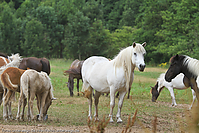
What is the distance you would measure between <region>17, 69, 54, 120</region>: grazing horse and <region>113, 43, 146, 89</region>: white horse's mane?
1952 mm

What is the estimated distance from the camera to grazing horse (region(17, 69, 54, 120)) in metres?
5.65

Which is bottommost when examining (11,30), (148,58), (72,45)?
(148,58)

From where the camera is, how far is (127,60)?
616cm

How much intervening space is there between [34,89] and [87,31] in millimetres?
37033

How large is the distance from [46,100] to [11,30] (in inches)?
1316

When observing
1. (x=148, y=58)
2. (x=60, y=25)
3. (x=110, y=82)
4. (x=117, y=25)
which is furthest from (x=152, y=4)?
(x=110, y=82)

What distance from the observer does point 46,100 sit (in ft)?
20.8

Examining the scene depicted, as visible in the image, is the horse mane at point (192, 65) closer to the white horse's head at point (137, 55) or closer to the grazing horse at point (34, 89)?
the white horse's head at point (137, 55)

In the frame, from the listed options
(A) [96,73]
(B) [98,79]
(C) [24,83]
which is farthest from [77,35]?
(C) [24,83]

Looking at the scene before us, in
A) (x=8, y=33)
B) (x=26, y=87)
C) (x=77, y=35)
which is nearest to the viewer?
(x=26, y=87)

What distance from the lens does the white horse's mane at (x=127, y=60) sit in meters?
5.94

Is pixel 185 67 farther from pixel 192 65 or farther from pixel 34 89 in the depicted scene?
pixel 34 89

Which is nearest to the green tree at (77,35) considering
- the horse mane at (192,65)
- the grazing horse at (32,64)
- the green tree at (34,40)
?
the green tree at (34,40)

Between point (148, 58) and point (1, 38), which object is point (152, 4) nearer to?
point (148, 58)
